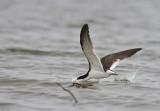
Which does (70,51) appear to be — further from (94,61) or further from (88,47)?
(88,47)

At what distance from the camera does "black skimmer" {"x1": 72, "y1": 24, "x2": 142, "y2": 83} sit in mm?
6922

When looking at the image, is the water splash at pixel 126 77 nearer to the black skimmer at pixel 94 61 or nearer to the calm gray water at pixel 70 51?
the calm gray water at pixel 70 51

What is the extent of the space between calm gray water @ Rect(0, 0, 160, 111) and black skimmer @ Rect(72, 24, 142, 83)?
32cm

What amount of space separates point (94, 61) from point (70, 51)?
16.5 feet

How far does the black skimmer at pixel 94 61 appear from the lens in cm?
692

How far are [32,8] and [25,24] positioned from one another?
443 cm

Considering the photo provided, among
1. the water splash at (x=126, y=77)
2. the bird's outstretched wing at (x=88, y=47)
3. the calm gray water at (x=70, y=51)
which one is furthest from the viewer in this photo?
the water splash at (x=126, y=77)

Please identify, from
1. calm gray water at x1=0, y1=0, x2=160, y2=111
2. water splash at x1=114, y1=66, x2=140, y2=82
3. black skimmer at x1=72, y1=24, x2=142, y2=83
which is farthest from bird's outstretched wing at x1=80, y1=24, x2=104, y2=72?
water splash at x1=114, y1=66, x2=140, y2=82

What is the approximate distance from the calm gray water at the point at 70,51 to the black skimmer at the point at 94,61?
0.32 m

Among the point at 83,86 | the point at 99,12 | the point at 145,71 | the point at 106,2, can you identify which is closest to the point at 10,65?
the point at 83,86

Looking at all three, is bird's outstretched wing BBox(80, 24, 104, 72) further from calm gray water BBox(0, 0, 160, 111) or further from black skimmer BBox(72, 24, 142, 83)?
calm gray water BBox(0, 0, 160, 111)

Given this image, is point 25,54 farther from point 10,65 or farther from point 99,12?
point 99,12

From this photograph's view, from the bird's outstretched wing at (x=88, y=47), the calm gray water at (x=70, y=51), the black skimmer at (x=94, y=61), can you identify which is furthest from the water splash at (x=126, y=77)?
the bird's outstretched wing at (x=88, y=47)

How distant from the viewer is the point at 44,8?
2202cm
